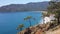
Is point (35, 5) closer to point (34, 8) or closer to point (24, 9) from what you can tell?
point (34, 8)

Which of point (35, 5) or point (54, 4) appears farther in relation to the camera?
point (35, 5)

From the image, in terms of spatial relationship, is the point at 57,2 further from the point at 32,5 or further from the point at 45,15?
the point at 32,5

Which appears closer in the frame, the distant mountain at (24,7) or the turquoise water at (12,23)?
the turquoise water at (12,23)

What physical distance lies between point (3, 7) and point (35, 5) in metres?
15.6

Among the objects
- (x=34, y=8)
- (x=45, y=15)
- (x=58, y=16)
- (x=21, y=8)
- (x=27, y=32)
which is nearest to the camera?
(x=58, y=16)

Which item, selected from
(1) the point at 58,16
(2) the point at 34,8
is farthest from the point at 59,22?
(2) the point at 34,8

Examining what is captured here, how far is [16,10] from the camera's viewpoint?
97500mm

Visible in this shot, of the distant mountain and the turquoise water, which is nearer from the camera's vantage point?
the turquoise water

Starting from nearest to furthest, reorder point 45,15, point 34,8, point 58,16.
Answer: point 58,16 → point 45,15 → point 34,8

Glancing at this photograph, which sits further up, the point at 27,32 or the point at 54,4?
the point at 54,4

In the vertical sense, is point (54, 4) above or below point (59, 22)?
above

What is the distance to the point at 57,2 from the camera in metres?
25.2

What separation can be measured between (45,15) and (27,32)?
7.41m

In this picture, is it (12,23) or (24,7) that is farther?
(24,7)
